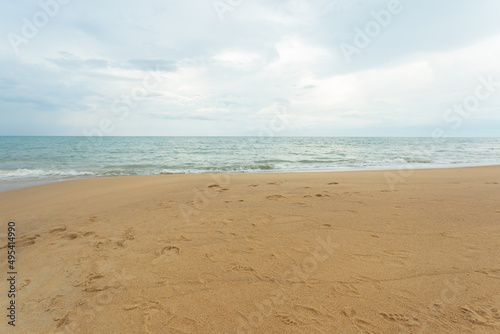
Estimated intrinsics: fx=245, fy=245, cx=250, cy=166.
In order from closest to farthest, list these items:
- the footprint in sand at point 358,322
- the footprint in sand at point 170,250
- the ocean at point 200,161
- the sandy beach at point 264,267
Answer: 1. the footprint in sand at point 358,322
2. the sandy beach at point 264,267
3. the footprint in sand at point 170,250
4. the ocean at point 200,161

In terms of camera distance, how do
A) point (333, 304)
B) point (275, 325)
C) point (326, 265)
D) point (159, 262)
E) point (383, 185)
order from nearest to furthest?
point (275, 325), point (333, 304), point (326, 265), point (159, 262), point (383, 185)

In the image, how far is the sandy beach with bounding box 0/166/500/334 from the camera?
7.09ft

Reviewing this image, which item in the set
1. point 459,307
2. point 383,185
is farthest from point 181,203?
point 383,185

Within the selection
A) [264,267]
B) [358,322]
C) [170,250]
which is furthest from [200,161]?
[358,322]

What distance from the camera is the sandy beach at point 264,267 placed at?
216cm

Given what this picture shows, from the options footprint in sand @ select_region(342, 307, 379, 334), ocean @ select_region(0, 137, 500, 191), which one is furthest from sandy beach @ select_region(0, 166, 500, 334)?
ocean @ select_region(0, 137, 500, 191)

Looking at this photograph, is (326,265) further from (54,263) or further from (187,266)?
(54,263)

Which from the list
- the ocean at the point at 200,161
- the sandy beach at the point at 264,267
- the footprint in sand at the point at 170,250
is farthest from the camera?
the ocean at the point at 200,161

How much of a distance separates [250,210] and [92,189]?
6114 millimetres

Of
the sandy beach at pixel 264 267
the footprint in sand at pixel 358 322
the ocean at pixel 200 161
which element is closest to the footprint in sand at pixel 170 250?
the sandy beach at pixel 264 267

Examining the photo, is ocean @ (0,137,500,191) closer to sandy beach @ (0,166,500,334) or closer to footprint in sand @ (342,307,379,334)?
sandy beach @ (0,166,500,334)

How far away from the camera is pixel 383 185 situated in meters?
7.06

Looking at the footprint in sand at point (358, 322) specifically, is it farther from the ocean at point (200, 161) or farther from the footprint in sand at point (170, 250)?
the ocean at point (200, 161)

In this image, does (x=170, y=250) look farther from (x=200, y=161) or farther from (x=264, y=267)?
(x=200, y=161)
